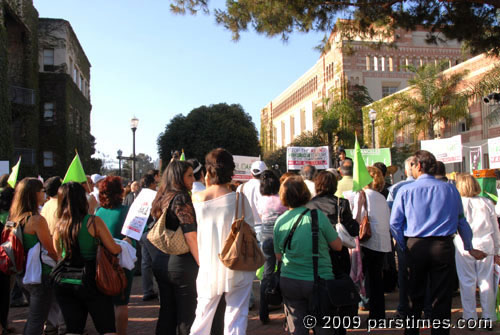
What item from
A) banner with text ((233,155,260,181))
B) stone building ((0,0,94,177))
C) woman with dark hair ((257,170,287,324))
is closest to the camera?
woman with dark hair ((257,170,287,324))

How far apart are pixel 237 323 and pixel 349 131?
34.1 m

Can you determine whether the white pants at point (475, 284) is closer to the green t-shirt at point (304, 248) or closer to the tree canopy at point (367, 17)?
the green t-shirt at point (304, 248)

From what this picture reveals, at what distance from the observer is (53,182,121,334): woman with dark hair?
4027 millimetres

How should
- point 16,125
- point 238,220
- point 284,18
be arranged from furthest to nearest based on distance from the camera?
point 16,125, point 284,18, point 238,220

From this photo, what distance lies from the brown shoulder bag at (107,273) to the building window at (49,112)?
31250mm

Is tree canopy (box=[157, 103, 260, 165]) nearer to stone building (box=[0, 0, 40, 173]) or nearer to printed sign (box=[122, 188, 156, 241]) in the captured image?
stone building (box=[0, 0, 40, 173])

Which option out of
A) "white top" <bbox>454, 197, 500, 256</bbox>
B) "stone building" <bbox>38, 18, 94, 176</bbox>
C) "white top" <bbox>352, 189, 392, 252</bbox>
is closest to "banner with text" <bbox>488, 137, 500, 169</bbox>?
"white top" <bbox>454, 197, 500, 256</bbox>

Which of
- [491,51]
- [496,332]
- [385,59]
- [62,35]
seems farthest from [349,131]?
[496,332]

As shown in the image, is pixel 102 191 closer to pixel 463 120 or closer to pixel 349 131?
pixel 463 120

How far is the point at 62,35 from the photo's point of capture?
108ft

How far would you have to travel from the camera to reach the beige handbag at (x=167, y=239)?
12.6ft

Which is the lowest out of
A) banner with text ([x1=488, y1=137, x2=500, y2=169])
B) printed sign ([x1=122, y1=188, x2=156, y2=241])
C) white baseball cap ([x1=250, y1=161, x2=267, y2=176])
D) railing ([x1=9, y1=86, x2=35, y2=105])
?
printed sign ([x1=122, y1=188, x2=156, y2=241])

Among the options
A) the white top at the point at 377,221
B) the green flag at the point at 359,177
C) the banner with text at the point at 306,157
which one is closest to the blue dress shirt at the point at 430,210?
the green flag at the point at 359,177

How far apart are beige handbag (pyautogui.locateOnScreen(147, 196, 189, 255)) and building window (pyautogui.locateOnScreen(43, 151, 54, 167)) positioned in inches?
1223
